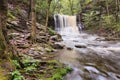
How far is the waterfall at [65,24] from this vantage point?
92.3ft

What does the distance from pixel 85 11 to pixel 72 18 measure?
268 cm

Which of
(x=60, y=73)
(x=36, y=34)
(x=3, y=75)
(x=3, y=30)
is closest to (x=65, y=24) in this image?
(x=36, y=34)

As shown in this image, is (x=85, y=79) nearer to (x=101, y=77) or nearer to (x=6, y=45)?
(x=101, y=77)

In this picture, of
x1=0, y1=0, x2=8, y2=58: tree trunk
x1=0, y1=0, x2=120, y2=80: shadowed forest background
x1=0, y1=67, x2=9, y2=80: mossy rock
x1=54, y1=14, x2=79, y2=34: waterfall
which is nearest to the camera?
x1=0, y1=67, x2=9, y2=80: mossy rock

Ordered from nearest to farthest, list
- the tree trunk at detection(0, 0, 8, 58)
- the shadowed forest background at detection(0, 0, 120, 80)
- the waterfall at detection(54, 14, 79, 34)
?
the tree trunk at detection(0, 0, 8, 58), the shadowed forest background at detection(0, 0, 120, 80), the waterfall at detection(54, 14, 79, 34)

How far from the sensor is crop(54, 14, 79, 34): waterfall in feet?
92.3

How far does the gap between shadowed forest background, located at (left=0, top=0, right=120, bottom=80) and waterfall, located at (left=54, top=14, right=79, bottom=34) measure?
1.06 m

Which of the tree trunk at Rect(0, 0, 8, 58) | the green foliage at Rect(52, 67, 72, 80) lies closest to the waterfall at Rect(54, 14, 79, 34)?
the green foliage at Rect(52, 67, 72, 80)

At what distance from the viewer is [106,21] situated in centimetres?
2383

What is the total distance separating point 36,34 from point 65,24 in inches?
602

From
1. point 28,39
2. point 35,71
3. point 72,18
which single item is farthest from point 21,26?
point 72,18

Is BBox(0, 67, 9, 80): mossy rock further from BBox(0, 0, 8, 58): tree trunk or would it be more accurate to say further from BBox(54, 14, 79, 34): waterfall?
BBox(54, 14, 79, 34): waterfall

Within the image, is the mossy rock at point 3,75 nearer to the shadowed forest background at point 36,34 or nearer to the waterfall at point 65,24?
the shadowed forest background at point 36,34

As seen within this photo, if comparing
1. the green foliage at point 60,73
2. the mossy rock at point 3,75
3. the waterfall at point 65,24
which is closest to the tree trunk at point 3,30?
the mossy rock at point 3,75
